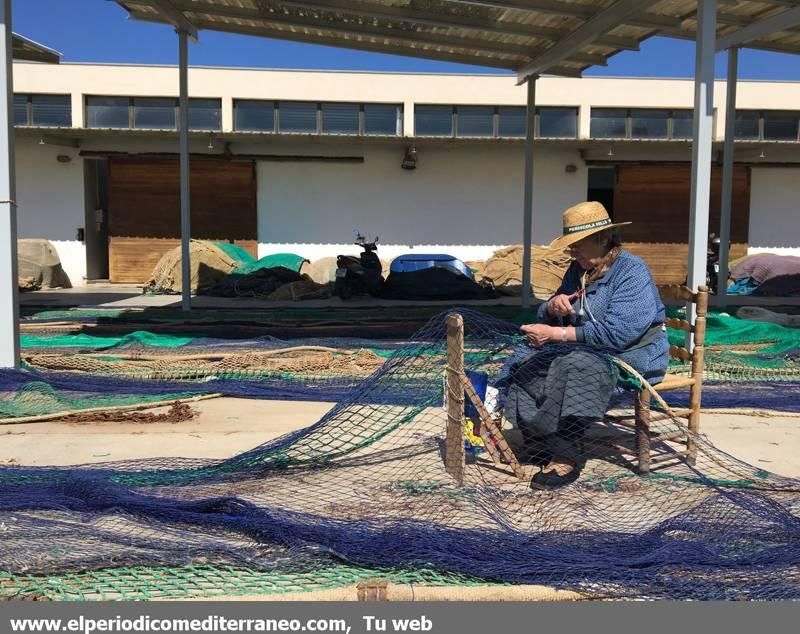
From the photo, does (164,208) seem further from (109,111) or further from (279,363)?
(279,363)

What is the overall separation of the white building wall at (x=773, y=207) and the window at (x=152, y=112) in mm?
13776

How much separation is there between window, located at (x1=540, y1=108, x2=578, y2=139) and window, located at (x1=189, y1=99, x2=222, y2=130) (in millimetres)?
7561

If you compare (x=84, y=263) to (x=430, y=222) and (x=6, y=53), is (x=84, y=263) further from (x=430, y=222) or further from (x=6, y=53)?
(x=6, y=53)

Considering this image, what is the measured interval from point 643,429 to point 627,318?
1.95 feet

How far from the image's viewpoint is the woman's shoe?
3.75 metres

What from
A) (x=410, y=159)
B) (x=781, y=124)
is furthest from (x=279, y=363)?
(x=781, y=124)

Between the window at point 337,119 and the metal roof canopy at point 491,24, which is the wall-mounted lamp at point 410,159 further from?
the metal roof canopy at point 491,24

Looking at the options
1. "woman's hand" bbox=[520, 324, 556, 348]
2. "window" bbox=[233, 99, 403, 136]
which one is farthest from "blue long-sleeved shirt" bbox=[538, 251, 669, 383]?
"window" bbox=[233, 99, 403, 136]

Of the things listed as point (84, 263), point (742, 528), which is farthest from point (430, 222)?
point (742, 528)

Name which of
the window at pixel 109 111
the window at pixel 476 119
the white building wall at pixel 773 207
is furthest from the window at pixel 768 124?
the window at pixel 109 111

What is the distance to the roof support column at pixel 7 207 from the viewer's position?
6098mm

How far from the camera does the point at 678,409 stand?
423 cm

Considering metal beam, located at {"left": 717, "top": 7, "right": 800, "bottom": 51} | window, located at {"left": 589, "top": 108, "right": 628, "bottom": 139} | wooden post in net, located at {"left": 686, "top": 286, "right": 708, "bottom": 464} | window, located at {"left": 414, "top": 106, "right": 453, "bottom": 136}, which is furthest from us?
window, located at {"left": 589, "top": 108, "right": 628, "bottom": 139}

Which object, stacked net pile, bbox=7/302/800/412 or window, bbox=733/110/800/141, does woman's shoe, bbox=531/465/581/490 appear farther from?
window, bbox=733/110/800/141
